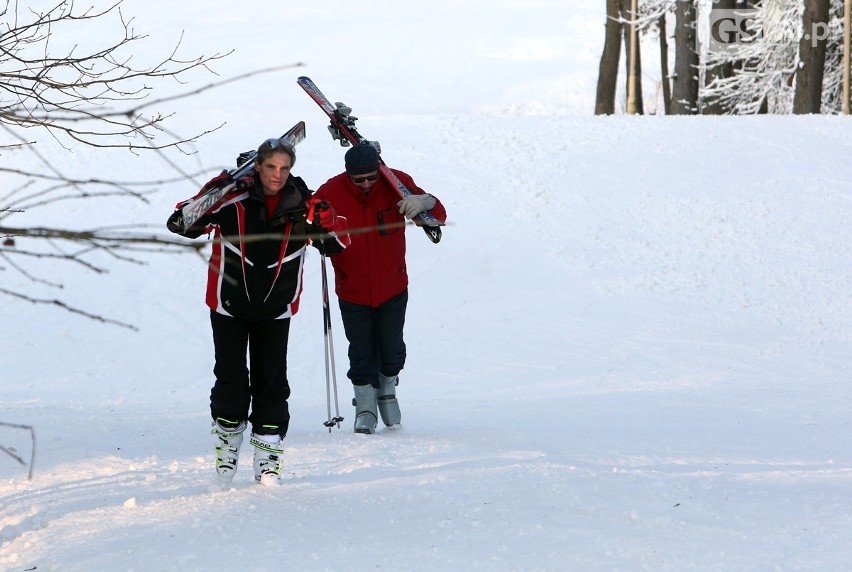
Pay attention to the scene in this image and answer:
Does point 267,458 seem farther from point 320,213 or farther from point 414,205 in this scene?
point 414,205

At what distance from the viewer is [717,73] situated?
91.7 feet

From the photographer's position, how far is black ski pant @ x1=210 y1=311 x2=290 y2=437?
223 inches

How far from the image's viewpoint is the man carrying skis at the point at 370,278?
24.2 ft

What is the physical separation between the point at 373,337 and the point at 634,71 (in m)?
21.2

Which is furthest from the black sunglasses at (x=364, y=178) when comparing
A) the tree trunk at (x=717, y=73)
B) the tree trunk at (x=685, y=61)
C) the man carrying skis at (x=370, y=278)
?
the tree trunk at (x=685, y=61)

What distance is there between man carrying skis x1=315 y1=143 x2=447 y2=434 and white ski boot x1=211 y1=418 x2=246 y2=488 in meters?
1.86

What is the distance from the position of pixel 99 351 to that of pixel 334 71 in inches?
1318

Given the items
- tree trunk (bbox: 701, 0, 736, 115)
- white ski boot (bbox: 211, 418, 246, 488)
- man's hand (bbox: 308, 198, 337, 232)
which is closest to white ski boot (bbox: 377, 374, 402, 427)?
white ski boot (bbox: 211, 418, 246, 488)

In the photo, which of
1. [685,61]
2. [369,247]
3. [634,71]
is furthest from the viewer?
[634,71]

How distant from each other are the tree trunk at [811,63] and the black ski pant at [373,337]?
18351mm

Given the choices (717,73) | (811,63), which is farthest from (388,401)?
(717,73)

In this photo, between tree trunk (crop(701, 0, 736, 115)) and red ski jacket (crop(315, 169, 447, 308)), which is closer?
red ski jacket (crop(315, 169, 447, 308))

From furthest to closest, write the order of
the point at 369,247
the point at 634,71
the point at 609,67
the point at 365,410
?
the point at 634,71, the point at 609,67, the point at 365,410, the point at 369,247

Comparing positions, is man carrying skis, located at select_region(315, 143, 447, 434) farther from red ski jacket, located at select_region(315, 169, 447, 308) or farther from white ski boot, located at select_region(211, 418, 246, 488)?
white ski boot, located at select_region(211, 418, 246, 488)
